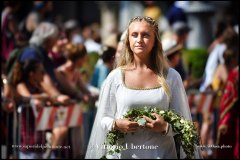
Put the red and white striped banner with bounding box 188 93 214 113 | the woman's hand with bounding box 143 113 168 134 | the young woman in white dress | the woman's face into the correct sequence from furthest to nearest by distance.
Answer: the red and white striped banner with bounding box 188 93 214 113 → the woman's face → the young woman in white dress → the woman's hand with bounding box 143 113 168 134

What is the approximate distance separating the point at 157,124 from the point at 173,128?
0.60 ft

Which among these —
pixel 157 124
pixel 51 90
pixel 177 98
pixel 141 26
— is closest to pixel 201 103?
pixel 51 90

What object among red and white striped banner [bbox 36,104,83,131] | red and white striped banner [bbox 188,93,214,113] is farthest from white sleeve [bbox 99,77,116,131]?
red and white striped banner [bbox 188,93,214,113]

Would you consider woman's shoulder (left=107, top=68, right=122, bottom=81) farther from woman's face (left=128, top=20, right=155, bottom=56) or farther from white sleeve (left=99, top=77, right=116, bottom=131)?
woman's face (left=128, top=20, right=155, bottom=56)

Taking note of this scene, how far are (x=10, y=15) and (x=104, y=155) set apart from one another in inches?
331

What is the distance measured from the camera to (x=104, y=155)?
793cm

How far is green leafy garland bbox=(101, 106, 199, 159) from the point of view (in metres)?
7.84

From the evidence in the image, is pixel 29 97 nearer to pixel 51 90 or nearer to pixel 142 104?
pixel 51 90

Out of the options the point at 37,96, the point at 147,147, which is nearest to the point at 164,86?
the point at 147,147

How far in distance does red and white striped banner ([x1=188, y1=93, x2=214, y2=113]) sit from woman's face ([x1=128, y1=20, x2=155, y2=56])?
6614 mm

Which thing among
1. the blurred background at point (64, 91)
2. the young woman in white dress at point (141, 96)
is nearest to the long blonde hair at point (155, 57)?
the young woman in white dress at point (141, 96)

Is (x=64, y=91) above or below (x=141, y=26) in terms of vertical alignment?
below

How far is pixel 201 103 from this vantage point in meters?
14.8

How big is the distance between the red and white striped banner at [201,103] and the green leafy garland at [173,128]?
6.73 meters
